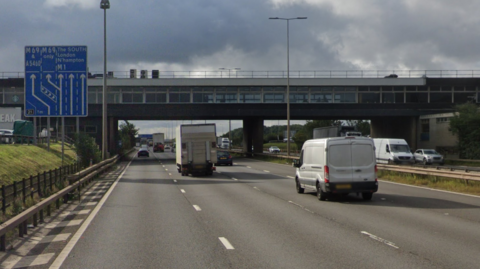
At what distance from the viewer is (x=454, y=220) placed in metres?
14.0

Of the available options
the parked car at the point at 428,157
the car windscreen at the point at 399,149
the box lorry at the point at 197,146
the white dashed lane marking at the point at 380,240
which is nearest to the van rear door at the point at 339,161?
the white dashed lane marking at the point at 380,240

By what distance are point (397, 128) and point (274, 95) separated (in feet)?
55.0

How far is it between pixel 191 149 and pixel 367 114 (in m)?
33.5

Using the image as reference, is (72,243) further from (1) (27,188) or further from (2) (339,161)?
(2) (339,161)

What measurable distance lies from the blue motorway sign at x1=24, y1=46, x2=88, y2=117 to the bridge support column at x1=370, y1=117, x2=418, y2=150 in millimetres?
45730

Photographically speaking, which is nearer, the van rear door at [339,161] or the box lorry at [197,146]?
the van rear door at [339,161]

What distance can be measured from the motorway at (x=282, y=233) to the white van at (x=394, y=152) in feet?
75.0

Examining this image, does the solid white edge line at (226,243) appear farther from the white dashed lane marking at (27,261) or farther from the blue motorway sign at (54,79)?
the blue motorway sign at (54,79)

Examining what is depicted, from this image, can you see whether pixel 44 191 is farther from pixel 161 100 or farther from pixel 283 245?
pixel 161 100

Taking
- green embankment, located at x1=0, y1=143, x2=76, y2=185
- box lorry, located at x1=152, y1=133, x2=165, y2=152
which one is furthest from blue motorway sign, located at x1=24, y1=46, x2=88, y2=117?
box lorry, located at x1=152, y1=133, x2=165, y2=152

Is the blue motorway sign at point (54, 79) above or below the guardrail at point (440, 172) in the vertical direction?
above

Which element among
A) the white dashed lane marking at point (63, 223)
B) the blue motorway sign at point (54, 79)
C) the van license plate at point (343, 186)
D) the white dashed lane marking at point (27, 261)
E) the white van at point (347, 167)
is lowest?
the white dashed lane marking at point (63, 223)

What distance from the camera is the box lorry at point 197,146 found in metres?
36.6

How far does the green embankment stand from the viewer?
30619mm
